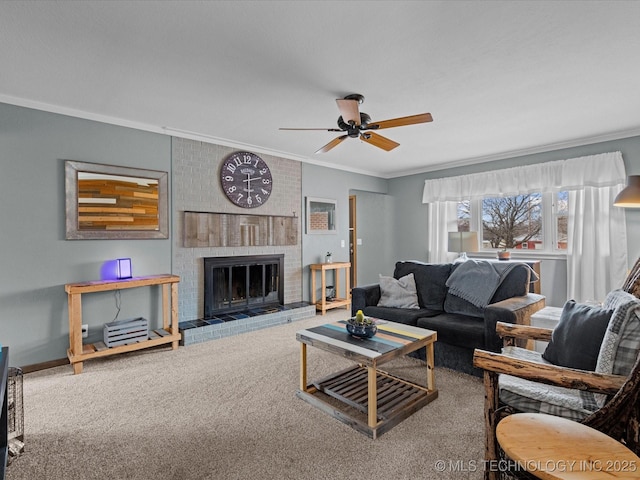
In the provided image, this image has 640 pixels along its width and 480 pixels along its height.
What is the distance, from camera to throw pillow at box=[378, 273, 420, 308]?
11.6ft

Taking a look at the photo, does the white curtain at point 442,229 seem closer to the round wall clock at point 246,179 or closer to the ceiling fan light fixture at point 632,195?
the ceiling fan light fixture at point 632,195

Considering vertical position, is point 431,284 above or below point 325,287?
above

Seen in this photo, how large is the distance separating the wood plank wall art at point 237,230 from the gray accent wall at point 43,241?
2.54 ft

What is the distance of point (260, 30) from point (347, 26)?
1.70 ft

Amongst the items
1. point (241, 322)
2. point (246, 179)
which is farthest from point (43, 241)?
point (246, 179)

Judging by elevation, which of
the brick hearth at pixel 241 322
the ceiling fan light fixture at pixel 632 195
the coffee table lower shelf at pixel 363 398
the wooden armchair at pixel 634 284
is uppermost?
the ceiling fan light fixture at pixel 632 195

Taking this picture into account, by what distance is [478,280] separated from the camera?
129 inches

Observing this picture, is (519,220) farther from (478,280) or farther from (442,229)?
(478,280)

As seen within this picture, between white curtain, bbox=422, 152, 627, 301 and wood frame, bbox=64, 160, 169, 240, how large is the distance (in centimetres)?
480

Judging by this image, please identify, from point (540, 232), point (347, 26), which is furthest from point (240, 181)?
point (540, 232)

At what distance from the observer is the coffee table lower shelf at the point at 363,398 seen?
6.80 feet

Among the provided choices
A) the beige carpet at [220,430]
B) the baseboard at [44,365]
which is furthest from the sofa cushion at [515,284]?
the baseboard at [44,365]

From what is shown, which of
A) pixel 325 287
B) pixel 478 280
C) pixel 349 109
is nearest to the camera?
pixel 349 109

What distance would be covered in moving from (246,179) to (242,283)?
141cm
